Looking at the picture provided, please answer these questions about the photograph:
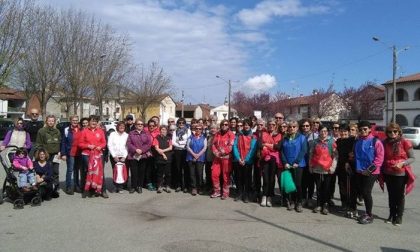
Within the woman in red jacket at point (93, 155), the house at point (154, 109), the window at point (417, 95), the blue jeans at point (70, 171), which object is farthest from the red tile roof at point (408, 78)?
the blue jeans at point (70, 171)

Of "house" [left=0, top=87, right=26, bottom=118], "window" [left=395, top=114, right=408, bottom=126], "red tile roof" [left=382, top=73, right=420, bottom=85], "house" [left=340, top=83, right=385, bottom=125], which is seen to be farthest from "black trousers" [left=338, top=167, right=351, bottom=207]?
"house" [left=0, top=87, right=26, bottom=118]

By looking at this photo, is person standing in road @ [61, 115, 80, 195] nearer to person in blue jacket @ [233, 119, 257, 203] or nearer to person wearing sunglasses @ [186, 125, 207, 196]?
person wearing sunglasses @ [186, 125, 207, 196]

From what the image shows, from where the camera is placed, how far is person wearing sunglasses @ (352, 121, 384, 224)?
7.33 metres

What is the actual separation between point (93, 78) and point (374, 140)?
27.6 meters

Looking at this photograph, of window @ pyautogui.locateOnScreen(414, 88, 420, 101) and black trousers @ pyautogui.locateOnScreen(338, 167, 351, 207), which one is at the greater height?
window @ pyautogui.locateOnScreen(414, 88, 420, 101)

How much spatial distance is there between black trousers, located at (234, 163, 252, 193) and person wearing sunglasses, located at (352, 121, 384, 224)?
7.88 feet

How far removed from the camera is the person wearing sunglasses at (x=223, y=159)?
9.45 meters

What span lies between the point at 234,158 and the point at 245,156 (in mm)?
280

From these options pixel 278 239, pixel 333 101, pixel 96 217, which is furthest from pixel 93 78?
pixel 333 101

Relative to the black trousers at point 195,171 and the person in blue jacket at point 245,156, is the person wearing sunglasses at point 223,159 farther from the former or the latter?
the black trousers at point 195,171

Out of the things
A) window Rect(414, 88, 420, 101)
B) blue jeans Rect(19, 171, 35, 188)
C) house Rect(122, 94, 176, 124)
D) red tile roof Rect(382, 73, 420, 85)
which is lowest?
blue jeans Rect(19, 171, 35, 188)

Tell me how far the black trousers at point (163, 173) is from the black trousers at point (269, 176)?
8.81ft

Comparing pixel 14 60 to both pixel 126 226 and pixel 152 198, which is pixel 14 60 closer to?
pixel 152 198

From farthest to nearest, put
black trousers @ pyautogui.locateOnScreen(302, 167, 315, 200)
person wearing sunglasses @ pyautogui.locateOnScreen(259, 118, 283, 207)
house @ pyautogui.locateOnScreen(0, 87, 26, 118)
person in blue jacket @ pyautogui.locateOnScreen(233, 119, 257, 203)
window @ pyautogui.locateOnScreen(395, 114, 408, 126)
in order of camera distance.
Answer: house @ pyautogui.locateOnScreen(0, 87, 26, 118), window @ pyautogui.locateOnScreen(395, 114, 408, 126), person in blue jacket @ pyautogui.locateOnScreen(233, 119, 257, 203), person wearing sunglasses @ pyautogui.locateOnScreen(259, 118, 283, 207), black trousers @ pyautogui.locateOnScreen(302, 167, 315, 200)
